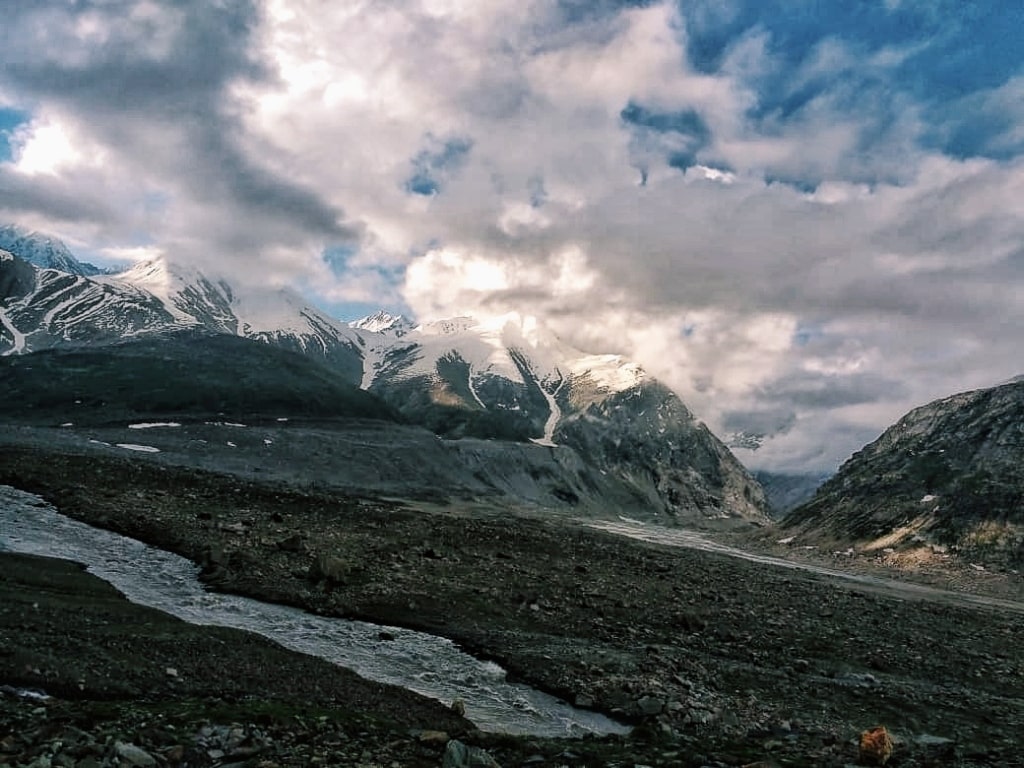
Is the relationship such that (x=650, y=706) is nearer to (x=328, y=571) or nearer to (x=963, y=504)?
(x=328, y=571)

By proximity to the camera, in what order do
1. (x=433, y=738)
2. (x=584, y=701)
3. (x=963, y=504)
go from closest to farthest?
1. (x=433, y=738)
2. (x=584, y=701)
3. (x=963, y=504)

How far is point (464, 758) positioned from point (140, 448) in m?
123

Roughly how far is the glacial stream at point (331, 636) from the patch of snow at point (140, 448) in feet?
256

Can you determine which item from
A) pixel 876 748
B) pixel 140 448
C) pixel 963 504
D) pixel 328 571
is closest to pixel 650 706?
pixel 876 748

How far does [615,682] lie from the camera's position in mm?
27375

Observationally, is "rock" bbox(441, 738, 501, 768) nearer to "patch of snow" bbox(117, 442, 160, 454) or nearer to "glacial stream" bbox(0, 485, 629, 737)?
"glacial stream" bbox(0, 485, 629, 737)

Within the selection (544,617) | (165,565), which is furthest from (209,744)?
(165,565)

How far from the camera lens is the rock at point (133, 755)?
43.6 ft

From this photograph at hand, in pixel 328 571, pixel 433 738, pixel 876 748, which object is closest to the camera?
pixel 433 738

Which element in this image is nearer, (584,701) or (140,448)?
(584,701)

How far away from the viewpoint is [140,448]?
12044cm

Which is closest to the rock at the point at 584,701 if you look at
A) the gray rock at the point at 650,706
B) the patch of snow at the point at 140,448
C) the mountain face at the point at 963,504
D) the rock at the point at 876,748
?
the gray rock at the point at 650,706

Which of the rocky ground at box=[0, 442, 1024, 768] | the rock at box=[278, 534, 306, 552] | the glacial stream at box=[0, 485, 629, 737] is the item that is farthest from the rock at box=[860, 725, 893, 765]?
the rock at box=[278, 534, 306, 552]

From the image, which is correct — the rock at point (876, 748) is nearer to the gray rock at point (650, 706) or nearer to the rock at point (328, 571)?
the gray rock at point (650, 706)
